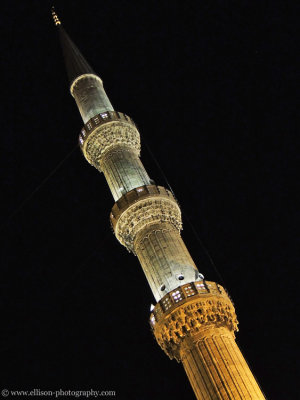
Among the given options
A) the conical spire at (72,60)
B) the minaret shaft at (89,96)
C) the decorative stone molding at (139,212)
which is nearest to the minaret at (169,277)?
the decorative stone molding at (139,212)

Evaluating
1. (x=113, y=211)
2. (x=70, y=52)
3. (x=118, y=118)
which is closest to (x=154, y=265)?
(x=113, y=211)

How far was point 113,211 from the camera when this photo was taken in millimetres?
13180

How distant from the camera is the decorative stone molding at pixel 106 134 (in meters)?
15.0

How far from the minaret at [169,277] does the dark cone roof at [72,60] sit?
3.58 m

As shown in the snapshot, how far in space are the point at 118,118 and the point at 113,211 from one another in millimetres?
3832

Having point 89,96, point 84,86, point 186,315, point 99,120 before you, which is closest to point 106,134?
point 99,120

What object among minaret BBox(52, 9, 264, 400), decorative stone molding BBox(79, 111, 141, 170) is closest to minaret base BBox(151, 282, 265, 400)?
minaret BBox(52, 9, 264, 400)

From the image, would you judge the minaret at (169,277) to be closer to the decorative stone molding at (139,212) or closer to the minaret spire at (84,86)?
the decorative stone molding at (139,212)

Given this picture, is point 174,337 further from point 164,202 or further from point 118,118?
point 118,118

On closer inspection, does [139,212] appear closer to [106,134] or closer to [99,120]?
[106,134]

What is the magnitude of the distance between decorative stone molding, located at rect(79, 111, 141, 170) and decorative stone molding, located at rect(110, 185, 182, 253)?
2.71 m

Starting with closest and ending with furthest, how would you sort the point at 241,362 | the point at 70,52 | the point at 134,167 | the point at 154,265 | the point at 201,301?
the point at 241,362 < the point at 201,301 < the point at 154,265 < the point at 134,167 < the point at 70,52

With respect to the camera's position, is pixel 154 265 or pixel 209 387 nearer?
pixel 209 387

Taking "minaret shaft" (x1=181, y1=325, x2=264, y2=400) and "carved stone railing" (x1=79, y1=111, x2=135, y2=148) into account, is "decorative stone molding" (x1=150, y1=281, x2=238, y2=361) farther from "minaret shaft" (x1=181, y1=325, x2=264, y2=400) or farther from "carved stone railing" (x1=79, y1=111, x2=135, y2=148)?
"carved stone railing" (x1=79, y1=111, x2=135, y2=148)
